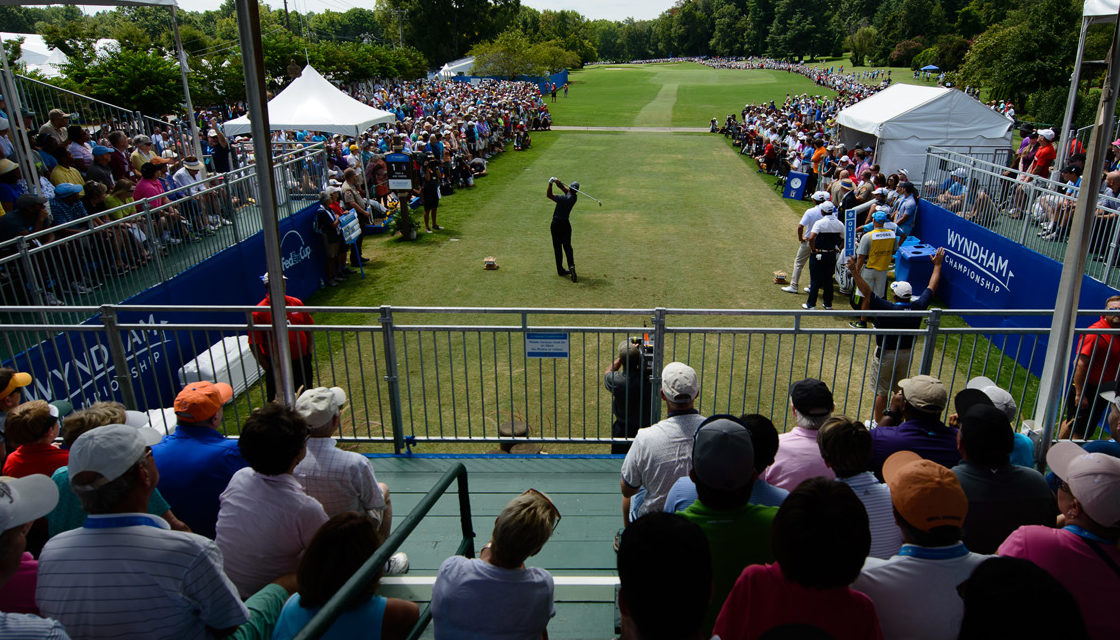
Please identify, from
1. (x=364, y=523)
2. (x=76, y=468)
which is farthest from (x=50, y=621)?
(x=364, y=523)

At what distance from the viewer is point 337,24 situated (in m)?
168

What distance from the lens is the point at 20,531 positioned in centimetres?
236

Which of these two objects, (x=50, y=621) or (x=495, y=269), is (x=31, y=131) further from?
(x=50, y=621)

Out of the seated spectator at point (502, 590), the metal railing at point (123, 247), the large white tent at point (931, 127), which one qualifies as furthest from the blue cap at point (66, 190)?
the large white tent at point (931, 127)

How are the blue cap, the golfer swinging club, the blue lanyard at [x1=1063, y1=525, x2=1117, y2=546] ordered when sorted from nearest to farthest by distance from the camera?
1. the blue lanyard at [x1=1063, y1=525, x2=1117, y2=546]
2. the blue cap
3. the golfer swinging club

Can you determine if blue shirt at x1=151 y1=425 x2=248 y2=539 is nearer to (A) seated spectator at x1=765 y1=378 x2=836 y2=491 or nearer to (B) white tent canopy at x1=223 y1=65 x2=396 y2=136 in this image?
(A) seated spectator at x1=765 y1=378 x2=836 y2=491

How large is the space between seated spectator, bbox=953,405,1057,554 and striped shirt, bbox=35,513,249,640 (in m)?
3.34

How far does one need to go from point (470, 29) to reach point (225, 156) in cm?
7836

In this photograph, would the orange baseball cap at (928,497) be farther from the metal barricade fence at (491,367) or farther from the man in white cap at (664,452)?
the metal barricade fence at (491,367)

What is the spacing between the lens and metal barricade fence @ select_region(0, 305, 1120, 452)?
223 inches

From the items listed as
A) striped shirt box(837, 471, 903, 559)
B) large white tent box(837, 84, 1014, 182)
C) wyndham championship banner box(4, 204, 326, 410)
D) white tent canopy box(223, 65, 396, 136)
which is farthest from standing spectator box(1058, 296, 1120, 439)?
white tent canopy box(223, 65, 396, 136)

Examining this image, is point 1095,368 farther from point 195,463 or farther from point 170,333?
point 170,333

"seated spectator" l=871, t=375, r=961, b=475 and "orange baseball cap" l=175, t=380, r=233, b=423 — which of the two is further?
"seated spectator" l=871, t=375, r=961, b=475

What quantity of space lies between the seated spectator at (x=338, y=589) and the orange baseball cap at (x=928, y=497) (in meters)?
2.01
